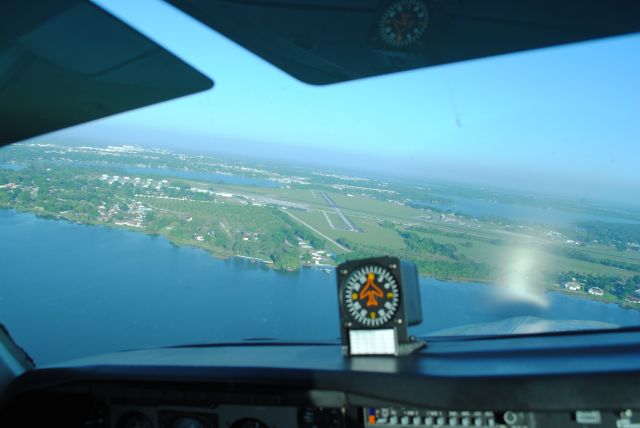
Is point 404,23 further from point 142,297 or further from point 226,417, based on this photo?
point 142,297

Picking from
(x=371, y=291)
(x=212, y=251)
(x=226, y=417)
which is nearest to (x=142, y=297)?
(x=212, y=251)

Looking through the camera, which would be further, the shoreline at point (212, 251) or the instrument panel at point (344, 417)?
the shoreline at point (212, 251)

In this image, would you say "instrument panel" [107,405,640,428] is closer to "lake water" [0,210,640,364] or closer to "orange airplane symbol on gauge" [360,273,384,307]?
"orange airplane symbol on gauge" [360,273,384,307]

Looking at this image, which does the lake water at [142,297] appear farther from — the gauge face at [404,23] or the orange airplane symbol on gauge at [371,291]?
the gauge face at [404,23]

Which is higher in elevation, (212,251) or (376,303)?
(212,251)

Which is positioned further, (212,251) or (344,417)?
(212,251)

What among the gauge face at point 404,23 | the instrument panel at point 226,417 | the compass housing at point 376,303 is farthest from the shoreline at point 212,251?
the gauge face at point 404,23

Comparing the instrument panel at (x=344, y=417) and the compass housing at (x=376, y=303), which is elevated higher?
the compass housing at (x=376, y=303)
